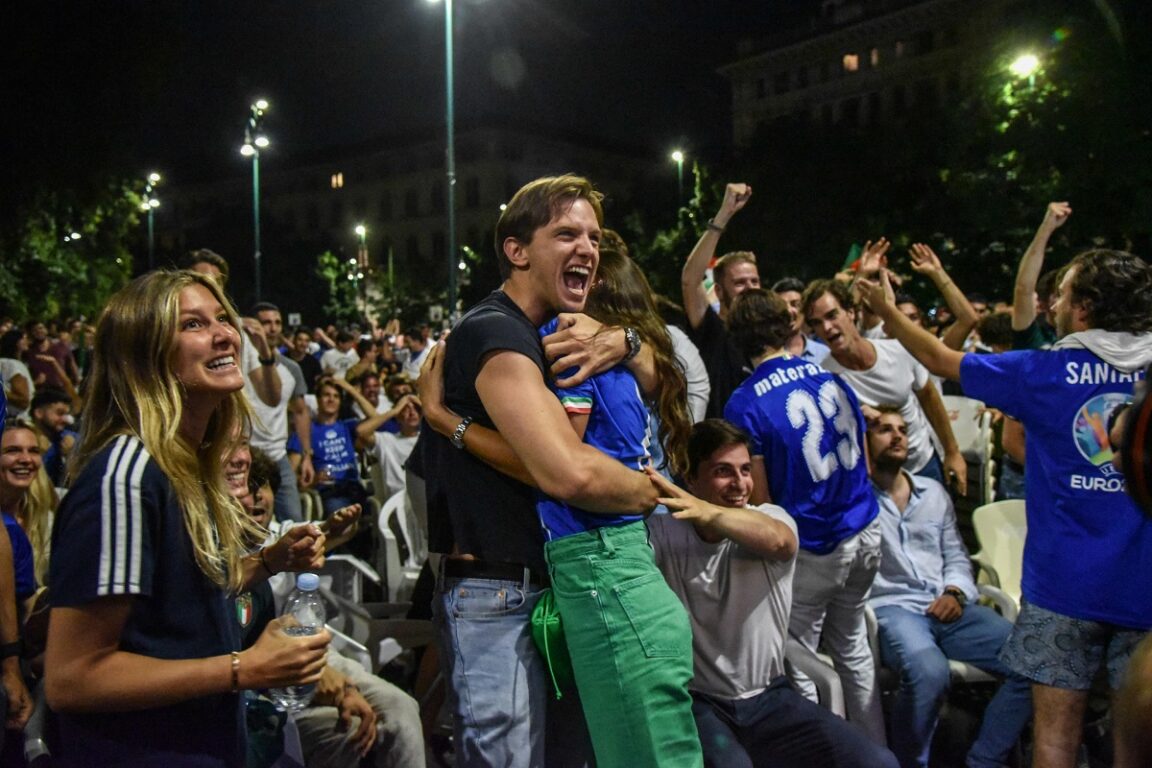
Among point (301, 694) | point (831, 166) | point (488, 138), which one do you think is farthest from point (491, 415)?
point (488, 138)

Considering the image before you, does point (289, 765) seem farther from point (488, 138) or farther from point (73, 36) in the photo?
point (488, 138)

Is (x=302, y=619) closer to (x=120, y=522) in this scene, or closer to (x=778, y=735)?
(x=120, y=522)

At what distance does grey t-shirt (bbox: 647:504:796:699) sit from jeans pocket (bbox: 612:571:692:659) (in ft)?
5.11

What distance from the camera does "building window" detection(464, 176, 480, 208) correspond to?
293 ft

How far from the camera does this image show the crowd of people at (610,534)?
7.02ft

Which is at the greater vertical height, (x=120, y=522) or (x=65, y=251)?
(x=65, y=251)

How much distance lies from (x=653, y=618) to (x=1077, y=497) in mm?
2081

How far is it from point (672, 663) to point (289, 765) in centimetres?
135

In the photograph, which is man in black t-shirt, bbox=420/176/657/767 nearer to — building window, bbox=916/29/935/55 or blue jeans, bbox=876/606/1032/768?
blue jeans, bbox=876/606/1032/768

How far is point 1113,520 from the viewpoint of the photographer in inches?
144

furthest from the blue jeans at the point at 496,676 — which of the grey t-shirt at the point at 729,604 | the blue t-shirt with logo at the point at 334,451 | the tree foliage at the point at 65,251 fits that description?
the tree foliage at the point at 65,251

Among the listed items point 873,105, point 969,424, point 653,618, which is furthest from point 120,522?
point 873,105

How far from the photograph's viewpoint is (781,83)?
72.1 metres

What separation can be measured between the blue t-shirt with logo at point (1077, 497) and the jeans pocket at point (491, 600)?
2210mm
